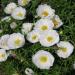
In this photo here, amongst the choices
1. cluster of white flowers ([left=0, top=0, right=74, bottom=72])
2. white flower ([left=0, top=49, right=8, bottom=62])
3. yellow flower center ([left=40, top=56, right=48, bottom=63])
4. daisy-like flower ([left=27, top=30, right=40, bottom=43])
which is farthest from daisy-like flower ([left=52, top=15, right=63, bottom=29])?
white flower ([left=0, top=49, right=8, bottom=62])

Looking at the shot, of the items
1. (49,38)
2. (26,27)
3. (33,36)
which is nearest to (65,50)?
(49,38)

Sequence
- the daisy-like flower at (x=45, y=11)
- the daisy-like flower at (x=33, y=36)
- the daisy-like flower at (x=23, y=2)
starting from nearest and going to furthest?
1. the daisy-like flower at (x=33, y=36)
2. the daisy-like flower at (x=45, y=11)
3. the daisy-like flower at (x=23, y=2)

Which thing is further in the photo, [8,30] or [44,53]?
[8,30]

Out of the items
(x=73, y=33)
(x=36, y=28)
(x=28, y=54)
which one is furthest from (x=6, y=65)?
(x=73, y=33)

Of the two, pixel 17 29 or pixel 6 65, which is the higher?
pixel 17 29

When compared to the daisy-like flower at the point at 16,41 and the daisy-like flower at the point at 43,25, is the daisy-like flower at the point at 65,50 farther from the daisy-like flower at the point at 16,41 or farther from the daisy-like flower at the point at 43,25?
the daisy-like flower at the point at 16,41

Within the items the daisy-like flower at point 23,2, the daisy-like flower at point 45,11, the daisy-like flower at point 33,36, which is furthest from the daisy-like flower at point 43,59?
the daisy-like flower at point 23,2

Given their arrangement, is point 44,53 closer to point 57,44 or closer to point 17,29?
point 57,44

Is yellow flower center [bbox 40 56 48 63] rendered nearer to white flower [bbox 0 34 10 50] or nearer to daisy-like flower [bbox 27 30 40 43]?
daisy-like flower [bbox 27 30 40 43]
